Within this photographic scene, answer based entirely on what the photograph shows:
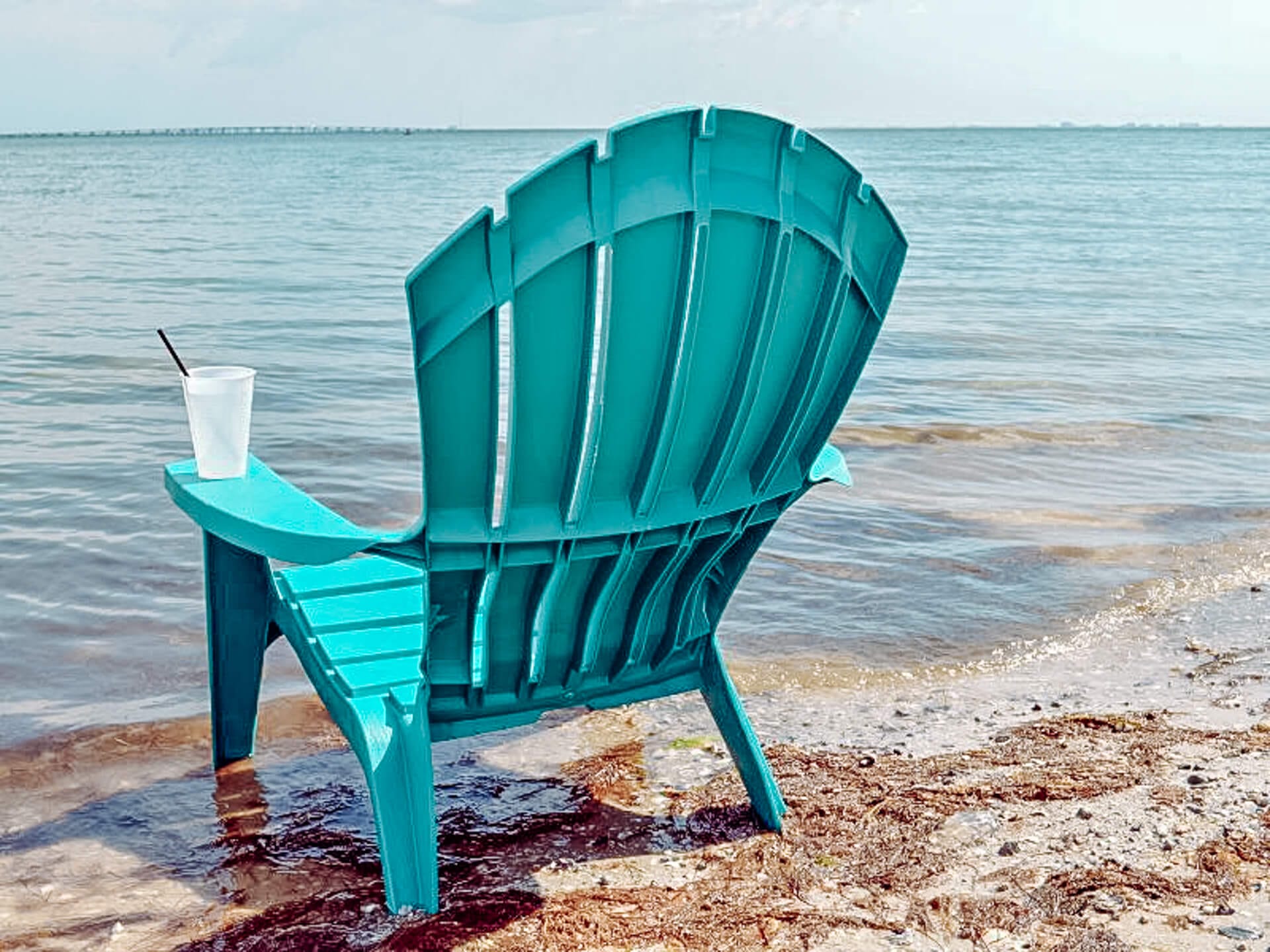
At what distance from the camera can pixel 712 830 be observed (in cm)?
334

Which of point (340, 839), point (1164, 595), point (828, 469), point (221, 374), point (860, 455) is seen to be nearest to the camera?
point (221, 374)

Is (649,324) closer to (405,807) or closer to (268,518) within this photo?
(268,518)

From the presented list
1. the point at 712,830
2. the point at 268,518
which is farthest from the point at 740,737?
the point at 268,518

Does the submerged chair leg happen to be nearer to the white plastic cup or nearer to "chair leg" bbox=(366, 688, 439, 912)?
the white plastic cup

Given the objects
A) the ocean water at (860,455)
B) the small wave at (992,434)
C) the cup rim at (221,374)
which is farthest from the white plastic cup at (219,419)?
the small wave at (992,434)

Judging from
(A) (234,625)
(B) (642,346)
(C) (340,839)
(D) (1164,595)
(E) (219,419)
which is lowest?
(D) (1164,595)

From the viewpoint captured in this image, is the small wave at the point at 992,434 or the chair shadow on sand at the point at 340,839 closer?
the chair shadow on sand at the point at 340,839

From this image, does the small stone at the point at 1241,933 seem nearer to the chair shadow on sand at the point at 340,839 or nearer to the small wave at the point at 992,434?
the chair shadow on sand at the point at 340,839

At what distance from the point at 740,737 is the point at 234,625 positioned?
4.31ft

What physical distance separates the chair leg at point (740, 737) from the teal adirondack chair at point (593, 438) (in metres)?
0.04

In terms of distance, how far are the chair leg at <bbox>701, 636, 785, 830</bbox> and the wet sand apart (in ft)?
0.26

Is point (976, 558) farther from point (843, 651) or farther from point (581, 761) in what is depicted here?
point (581, 761)

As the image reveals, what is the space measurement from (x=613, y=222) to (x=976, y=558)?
13.0 ft

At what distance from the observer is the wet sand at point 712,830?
2863 millimetres
